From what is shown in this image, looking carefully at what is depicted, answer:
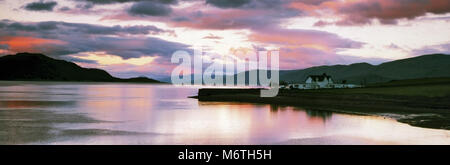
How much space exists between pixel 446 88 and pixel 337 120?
88.1ft

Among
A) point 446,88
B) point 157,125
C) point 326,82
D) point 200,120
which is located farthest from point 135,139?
point 326,82

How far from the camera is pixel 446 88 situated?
54812 millimetres

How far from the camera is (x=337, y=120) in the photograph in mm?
38875

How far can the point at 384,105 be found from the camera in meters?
52.1

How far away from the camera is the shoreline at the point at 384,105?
3697 cm

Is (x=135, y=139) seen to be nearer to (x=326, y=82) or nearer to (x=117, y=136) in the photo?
(x=117, y=136)

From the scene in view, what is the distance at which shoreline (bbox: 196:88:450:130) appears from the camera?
3697 cm

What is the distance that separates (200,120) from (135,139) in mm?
14401
